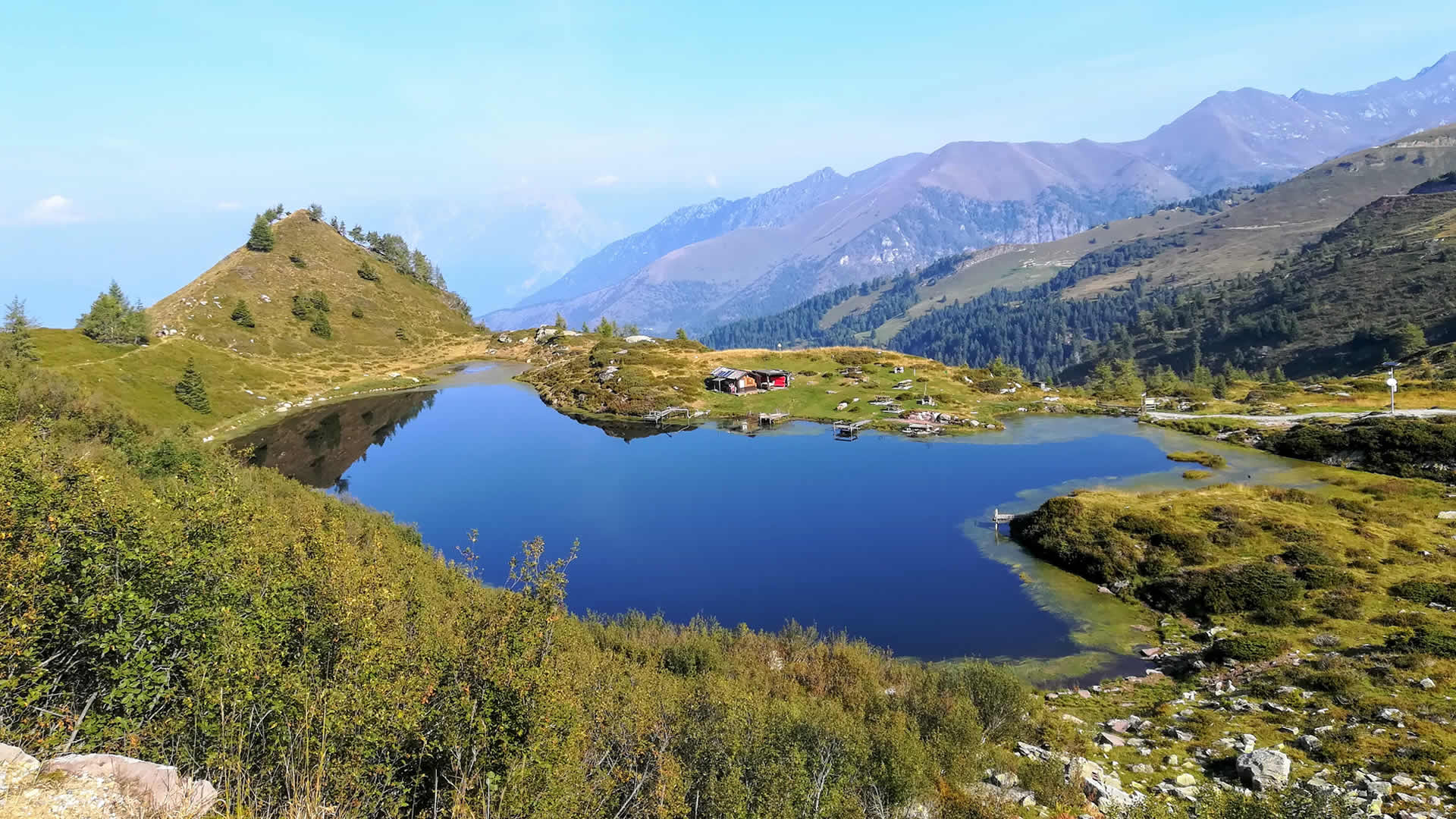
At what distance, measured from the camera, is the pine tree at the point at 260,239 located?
595 ft

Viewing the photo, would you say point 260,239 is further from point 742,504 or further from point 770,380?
point 742,504

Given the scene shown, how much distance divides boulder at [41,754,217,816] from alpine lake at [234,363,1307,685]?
33177 millimetres

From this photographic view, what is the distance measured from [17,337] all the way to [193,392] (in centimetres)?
2173

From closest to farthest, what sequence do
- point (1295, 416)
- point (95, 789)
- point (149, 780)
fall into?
point (95, 789), point (149, 780), point (1295, 416)

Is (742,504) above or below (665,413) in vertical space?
below

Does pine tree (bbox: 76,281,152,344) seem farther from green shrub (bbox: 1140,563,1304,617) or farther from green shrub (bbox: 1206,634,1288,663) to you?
green shrub (bbox: 1206,634,1288,663)

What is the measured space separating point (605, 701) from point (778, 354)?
12635 centimetres

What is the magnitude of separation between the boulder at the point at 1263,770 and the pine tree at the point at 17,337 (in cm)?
12334

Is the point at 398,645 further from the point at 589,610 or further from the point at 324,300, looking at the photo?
the point at 324,300

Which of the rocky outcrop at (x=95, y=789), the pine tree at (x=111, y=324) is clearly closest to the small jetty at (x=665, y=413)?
the pine tree at (x=111, y=324)

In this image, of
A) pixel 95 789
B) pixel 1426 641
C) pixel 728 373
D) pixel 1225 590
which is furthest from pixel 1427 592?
pixel 728 373

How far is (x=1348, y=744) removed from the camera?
24.5m

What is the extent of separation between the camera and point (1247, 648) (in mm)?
35031

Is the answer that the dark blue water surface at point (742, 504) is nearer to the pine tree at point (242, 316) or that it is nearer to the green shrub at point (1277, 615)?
the green shrub at point (1277, 615)
